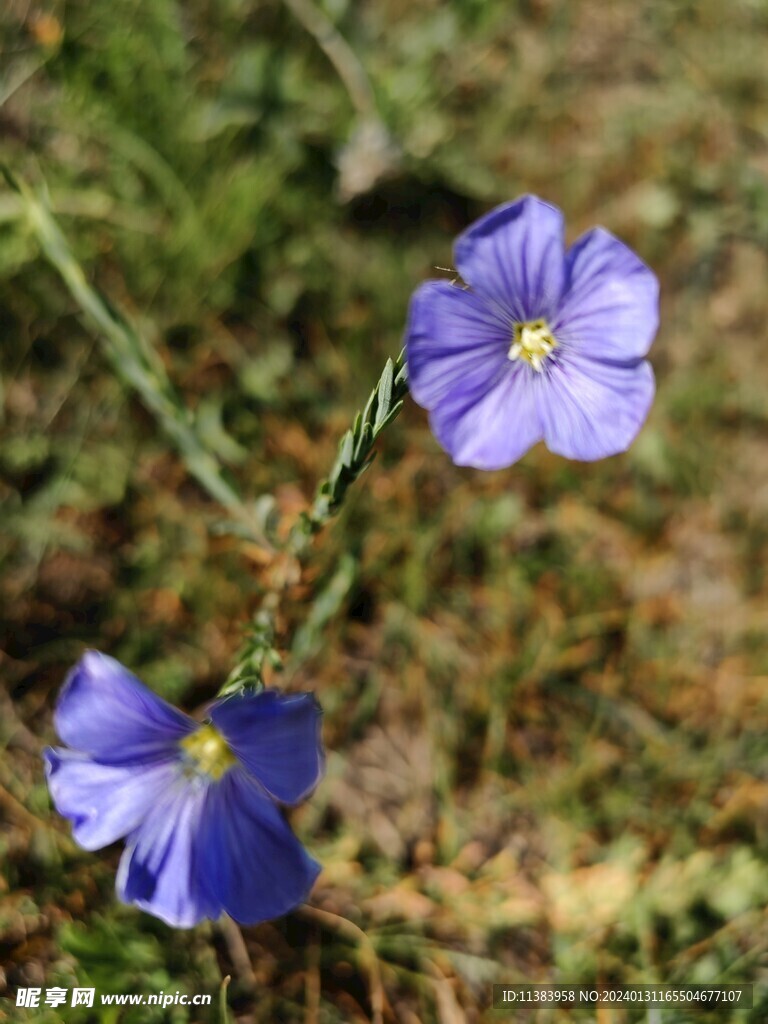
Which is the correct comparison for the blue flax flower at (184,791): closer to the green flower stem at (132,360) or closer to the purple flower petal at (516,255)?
the green flower stem at (132,360)

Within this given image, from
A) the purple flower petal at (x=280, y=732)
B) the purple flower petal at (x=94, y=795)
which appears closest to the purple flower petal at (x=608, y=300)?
the purple flower petal at (x=280, y=732)

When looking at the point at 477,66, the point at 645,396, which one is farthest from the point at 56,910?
the point at 477,66

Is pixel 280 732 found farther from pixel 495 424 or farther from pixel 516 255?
pixel 516 255

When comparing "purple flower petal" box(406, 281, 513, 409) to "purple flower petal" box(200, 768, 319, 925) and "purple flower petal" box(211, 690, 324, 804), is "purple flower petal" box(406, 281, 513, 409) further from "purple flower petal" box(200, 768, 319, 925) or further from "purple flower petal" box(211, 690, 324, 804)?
"purple flower petal" box(200, 768, 319, 925)

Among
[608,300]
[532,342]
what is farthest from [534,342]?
[608,300]

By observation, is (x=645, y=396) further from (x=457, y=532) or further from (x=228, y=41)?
(x=228, y=41)

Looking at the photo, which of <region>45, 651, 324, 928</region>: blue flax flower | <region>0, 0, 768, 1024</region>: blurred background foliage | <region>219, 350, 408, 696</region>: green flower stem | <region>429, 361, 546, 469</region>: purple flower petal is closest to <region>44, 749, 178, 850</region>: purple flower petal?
<region>45, 651, 324, 928</region>: blue flax flower

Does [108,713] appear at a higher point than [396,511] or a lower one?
lower

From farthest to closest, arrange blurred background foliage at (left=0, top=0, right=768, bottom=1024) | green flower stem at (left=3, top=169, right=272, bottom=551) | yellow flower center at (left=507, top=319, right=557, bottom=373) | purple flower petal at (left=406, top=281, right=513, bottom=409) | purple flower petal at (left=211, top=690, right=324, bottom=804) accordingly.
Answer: blurred background foliage at (left=0, top=0, right=768, bottom=1024), green flower stem at (left=3, top=169, right=272, bottom=551), yellow flower center at (left=507, top=319, right=557, bottom=373), purple flower petal at (left=406, top=281, right=513, bottom=409), purple flower petal at (left=211, top=690, right=324, bottom=804)

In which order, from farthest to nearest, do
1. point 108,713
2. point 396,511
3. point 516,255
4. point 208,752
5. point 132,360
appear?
point 396,511
point 132,360
point 208,752
point 516,255
point 108,713
